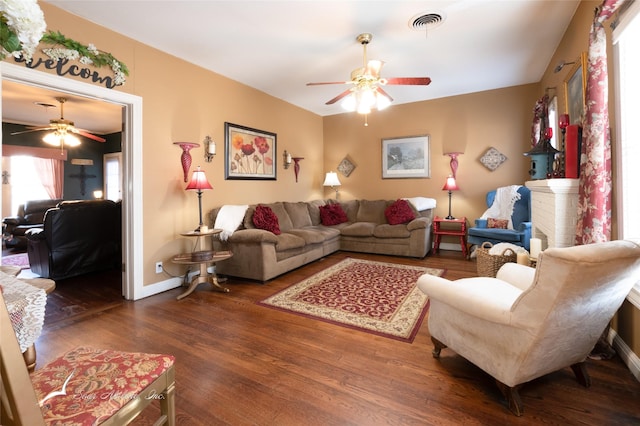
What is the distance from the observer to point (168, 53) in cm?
342

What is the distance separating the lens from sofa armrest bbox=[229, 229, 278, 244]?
3.48 m

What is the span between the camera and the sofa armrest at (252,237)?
11.4 feet

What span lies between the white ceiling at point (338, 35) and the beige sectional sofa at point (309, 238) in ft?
6.40

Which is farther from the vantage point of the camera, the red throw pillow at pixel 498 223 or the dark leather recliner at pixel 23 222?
the dark leather recliner at pixel 23 222

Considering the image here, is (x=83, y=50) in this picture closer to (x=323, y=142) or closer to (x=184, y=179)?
(x=184, y=179)

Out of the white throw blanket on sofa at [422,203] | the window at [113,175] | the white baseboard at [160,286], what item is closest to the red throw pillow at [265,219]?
the white baseboard at [160,286]

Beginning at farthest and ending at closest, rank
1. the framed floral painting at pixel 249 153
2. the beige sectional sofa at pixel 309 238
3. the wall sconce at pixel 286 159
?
the wall sconce at pixel 286 159 < the framed floral painting at pixel 249 153 < the beige sectional sofa at pixel 309 238

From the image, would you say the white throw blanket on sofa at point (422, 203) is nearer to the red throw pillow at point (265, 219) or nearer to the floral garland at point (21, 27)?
the red throw pillow at point (265, 219)

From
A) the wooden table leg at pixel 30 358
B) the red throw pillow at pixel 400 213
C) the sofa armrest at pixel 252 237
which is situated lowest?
the wooden table leg at pixel 30 358

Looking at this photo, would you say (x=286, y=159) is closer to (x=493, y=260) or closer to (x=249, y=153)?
(x=249, y=153)

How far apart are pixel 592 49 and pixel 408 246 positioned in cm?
320

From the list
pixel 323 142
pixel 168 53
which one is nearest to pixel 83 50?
pixel 168 53

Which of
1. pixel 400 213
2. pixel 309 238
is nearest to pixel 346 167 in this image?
pixel 400 213

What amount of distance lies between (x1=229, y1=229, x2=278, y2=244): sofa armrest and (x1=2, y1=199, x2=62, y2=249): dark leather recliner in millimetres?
4918
